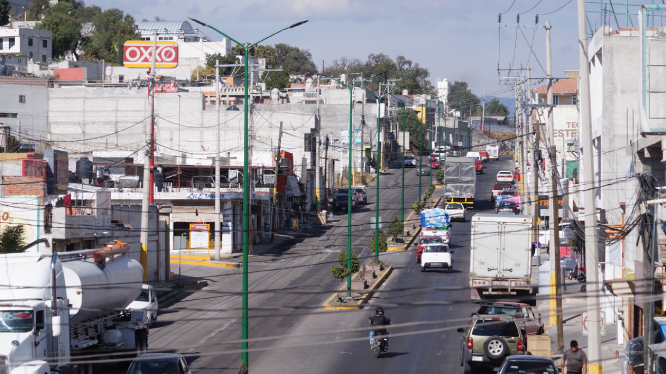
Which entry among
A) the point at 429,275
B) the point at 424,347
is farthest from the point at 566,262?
the point at 424,347

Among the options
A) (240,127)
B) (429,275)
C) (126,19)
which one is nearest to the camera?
(429,275)

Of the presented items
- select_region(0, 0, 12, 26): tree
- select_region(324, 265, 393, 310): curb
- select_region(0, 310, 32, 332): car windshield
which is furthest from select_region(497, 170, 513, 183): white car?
select_region(0, 0, 12, 26): tree

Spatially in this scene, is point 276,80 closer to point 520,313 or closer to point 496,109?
point 496,109

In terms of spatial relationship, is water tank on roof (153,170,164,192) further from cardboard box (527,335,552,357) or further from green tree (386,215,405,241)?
cardboard box (527,335,552,357)

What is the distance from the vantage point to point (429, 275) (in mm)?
39844

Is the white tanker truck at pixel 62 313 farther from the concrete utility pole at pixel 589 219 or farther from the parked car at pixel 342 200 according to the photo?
the parked car at pixel 342 200

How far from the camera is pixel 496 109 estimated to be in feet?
631

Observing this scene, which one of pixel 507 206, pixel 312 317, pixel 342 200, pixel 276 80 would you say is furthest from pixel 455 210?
pixel 276 80

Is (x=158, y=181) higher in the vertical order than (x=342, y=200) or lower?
higher

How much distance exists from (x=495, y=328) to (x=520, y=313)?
4217mm

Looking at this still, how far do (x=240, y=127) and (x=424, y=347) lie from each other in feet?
173

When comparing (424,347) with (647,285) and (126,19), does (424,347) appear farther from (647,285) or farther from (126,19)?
(126,19)

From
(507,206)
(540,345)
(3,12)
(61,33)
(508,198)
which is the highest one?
(3,12)

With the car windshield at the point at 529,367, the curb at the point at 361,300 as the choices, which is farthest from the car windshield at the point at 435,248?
the car windshield at the point at 529,367
